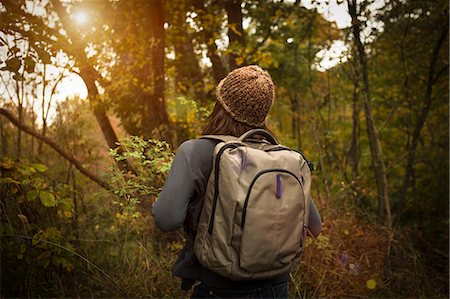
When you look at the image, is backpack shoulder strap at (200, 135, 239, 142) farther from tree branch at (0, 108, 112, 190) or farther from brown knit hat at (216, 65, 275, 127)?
tree branch at (0, 108, 112, 190)

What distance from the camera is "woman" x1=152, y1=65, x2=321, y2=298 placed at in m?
1.81

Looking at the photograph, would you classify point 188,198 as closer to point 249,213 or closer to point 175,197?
point 175,197

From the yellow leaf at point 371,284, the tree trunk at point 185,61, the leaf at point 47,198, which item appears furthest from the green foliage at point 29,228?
the tree trunk at point 185,61

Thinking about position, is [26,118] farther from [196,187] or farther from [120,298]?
[196,187]

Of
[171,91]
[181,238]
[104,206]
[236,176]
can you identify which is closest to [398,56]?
[171,91]

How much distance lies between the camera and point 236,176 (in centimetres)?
182

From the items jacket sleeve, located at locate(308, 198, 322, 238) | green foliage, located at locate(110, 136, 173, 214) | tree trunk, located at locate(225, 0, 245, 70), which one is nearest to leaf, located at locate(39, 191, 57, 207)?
green foliage, located at locate(110, 136, 173, 214)

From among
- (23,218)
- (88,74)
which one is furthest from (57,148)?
(23,218)

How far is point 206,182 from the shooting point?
1.92 meters

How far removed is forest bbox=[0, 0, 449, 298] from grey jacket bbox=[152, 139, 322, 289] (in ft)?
4.34

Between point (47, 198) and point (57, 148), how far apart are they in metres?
1.35

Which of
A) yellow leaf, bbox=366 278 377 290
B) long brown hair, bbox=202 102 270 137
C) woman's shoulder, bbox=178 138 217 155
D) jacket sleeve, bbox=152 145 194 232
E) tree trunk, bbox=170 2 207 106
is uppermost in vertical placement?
tree trunk, bbox=170 2 207 106

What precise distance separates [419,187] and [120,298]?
6567 mm

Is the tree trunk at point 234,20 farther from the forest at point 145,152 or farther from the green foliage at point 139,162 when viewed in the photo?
the green foliage at point 139,162
